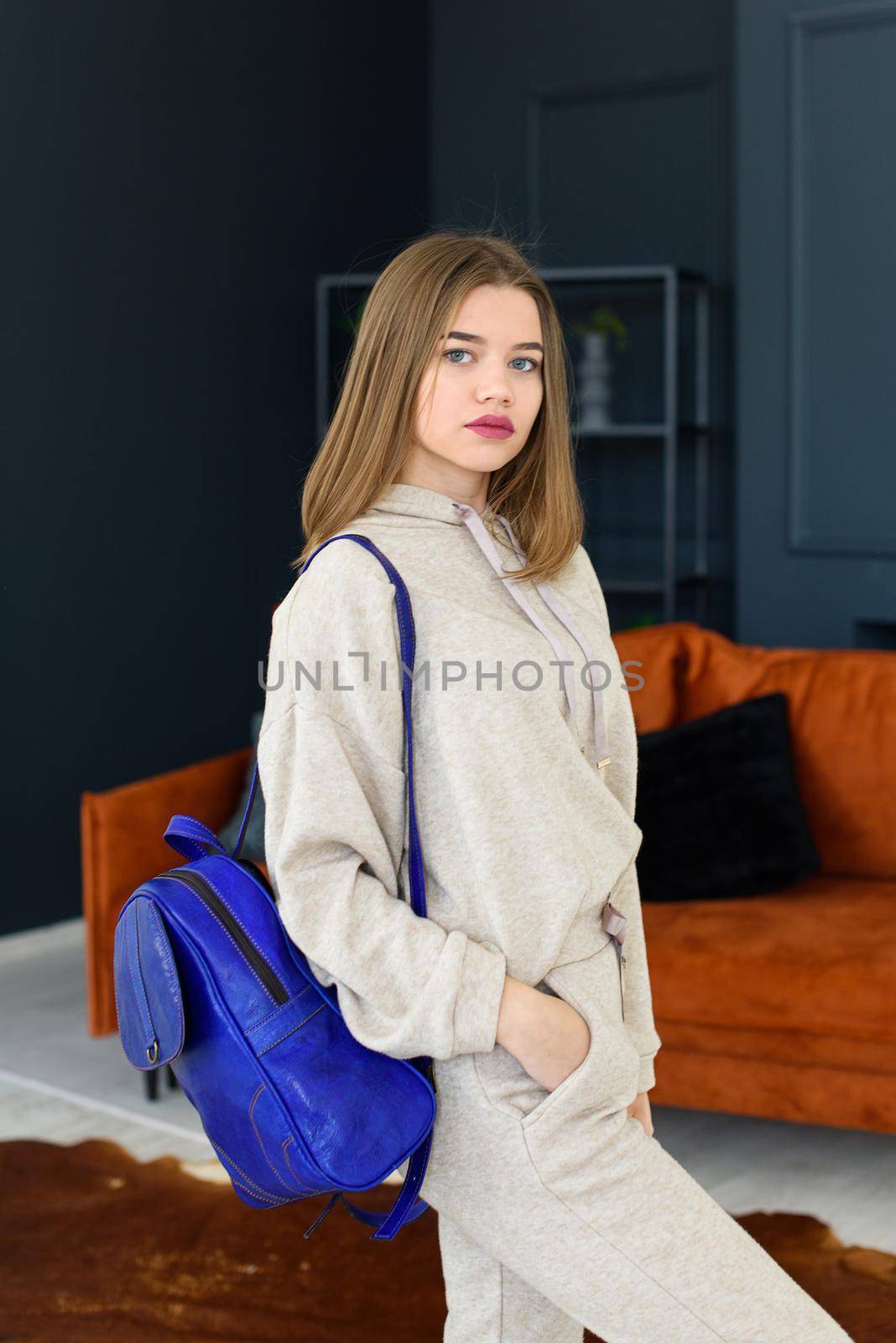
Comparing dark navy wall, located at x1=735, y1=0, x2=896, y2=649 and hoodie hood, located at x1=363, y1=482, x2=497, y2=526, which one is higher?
dark navy wall, located at x1=735, y1=0, x2=896, y2=649

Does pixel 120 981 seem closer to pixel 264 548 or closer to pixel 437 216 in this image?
pixel 264 548

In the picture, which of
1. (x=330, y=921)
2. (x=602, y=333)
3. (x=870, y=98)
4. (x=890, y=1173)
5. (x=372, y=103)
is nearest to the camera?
(x=330, y=921)

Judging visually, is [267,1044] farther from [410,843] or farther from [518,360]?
[518,360]

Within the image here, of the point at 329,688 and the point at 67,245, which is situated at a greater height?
the point at 67,245

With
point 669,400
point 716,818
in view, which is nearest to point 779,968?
point 716,818

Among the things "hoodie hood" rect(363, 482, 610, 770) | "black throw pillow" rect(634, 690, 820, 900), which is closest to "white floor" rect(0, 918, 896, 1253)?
"black throw pillow" rect(634, 690, 820, 900)

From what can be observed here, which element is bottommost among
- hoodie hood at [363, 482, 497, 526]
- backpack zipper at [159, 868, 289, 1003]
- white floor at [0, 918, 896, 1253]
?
white floor at [0, 918, 896, 1253]

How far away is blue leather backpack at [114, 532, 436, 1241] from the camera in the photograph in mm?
1061

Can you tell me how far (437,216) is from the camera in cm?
507

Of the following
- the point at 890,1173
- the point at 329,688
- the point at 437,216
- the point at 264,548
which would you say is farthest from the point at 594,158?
the point at 329,688

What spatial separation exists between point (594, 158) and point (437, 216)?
608mm

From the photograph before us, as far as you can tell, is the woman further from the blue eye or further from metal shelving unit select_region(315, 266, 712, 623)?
metal shelving unit select_region(315, 266, 712, 623)

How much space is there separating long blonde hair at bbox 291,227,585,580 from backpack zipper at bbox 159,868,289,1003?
268 millimetres

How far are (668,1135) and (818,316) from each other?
2256 mm
